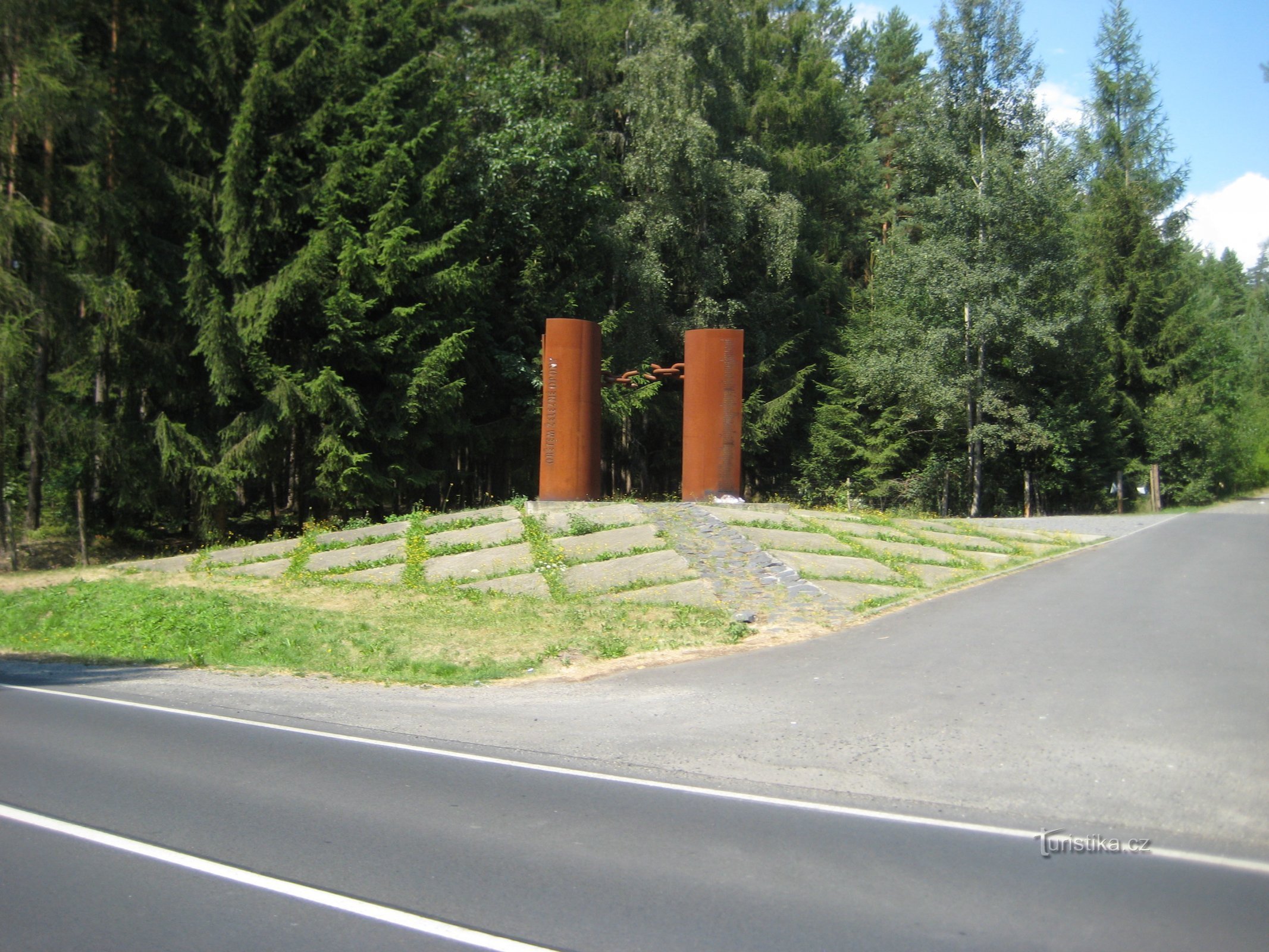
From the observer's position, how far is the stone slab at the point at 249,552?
18070 millimetres

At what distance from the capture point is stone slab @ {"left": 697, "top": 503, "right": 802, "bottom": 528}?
17562 mm

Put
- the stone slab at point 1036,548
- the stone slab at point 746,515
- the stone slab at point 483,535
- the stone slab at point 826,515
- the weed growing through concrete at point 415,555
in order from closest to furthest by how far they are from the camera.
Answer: the weed growing through concrete at point 415,555
the stone slab at point 483,535
the stone slab at point 746,515
the stone slab at point 1036,548
the stone slab at point 826,515

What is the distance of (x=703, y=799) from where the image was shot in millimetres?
6316

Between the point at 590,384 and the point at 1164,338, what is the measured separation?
32.5 meters

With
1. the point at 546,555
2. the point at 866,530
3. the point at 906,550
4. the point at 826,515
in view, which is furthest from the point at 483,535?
the point at 906,550

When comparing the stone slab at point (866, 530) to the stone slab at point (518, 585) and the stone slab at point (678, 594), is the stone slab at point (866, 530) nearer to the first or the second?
the stone slab at point (678, 594)

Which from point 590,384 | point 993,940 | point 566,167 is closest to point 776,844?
point 993,940

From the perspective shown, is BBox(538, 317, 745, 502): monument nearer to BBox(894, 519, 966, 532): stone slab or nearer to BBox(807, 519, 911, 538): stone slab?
BBox(807, 519, 911, 538): stone slab

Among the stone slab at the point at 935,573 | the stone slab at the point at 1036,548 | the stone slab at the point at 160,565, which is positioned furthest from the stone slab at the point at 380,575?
the stone slab at the point at 1036,548

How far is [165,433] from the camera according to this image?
72.5ft

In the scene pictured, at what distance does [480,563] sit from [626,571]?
8.98 ft

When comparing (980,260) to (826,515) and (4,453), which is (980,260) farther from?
(4,453)

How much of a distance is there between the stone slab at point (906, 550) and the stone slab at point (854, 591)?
2217mm

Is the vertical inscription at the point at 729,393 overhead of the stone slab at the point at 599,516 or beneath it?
overhead
